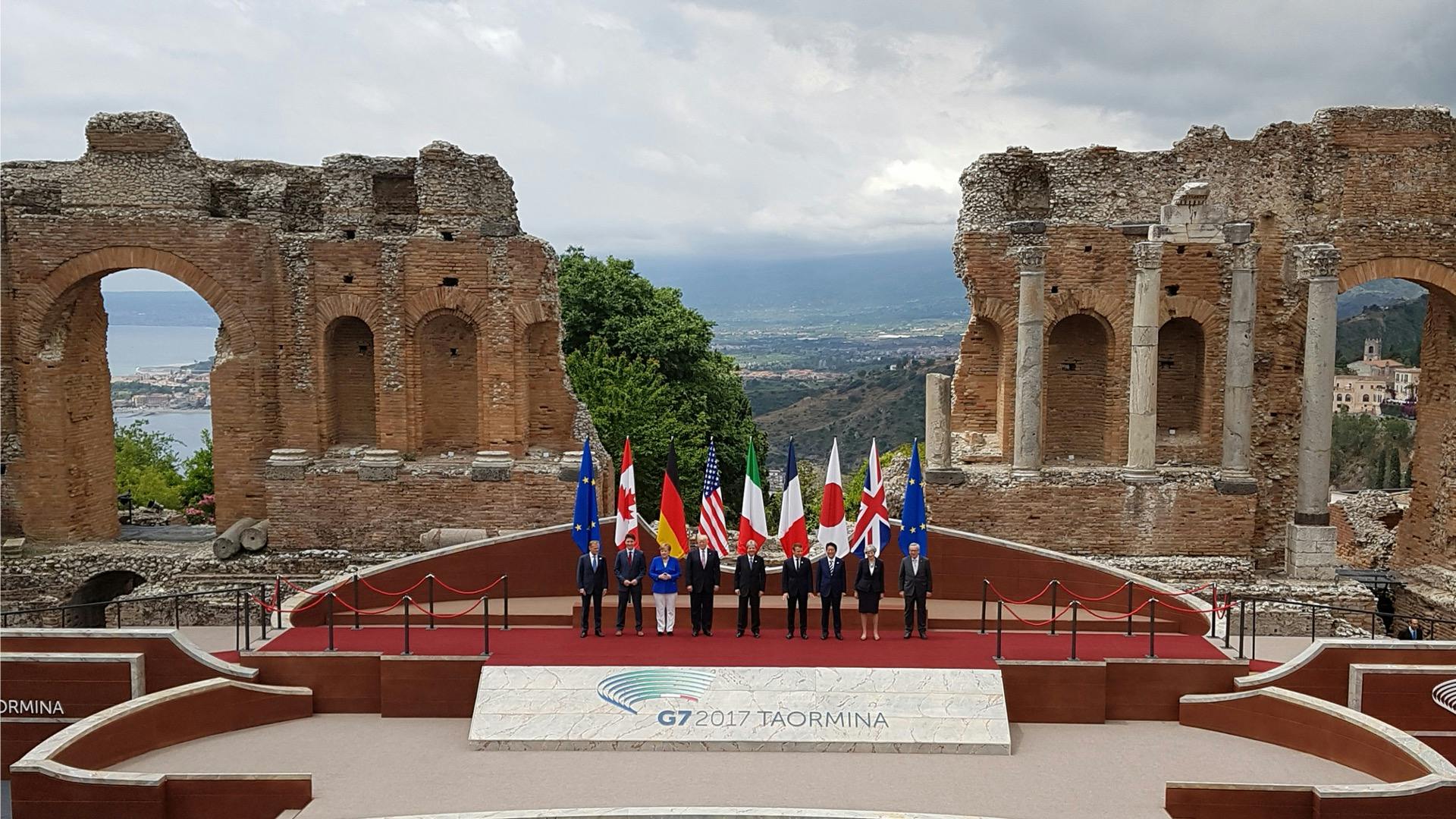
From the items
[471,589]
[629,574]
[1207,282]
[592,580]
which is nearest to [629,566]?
[629,574]

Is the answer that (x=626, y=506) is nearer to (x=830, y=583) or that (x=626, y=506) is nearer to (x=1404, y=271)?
(x=830, y=583)

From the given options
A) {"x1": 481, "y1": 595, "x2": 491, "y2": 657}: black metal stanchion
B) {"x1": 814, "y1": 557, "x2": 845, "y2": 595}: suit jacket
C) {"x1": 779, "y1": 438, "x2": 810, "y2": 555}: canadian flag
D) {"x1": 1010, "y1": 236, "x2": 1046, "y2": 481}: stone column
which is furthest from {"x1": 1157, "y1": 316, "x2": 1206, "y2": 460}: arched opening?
{"x1": 481, "y1": 595, "x2": 491, "y2": 657}: black metal stanchion

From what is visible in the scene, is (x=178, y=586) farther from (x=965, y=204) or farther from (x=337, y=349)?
(x=965, y=204)

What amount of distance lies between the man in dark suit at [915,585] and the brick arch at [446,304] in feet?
35.1

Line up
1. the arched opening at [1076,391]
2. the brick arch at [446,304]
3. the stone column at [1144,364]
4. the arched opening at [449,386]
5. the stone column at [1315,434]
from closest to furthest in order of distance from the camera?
the stone column at [1315,434], the stone column at [1144,364], the brick arch at [446,304], the arched opening at [449,386], the arched opening at [1076,391]

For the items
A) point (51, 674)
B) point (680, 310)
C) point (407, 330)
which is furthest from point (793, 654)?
point (680, 310)

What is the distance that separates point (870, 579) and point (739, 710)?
3.08 meters

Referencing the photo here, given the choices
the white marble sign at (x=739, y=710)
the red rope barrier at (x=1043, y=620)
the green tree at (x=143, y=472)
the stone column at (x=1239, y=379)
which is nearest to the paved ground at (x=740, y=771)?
the white marble sign at (x=739, y=710)

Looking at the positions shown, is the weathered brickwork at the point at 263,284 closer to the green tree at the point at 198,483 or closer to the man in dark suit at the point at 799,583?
the man in dark suit at the point at 799,583

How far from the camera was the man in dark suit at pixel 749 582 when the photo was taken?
16484mm

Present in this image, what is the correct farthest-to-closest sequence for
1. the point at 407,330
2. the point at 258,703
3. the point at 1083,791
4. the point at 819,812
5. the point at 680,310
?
the point at 680,310, the point at 407,330, the point at 258,703, the point at 1083,791, the point at 819,812

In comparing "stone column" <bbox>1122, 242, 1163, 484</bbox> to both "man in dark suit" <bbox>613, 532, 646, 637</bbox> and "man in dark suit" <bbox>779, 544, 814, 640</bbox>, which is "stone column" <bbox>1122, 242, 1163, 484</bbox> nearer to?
"man in dark suit" <bbox>779, 544, 814, 640</bbox>

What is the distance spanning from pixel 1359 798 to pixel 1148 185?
13902 mm

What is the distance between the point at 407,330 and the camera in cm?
2327
